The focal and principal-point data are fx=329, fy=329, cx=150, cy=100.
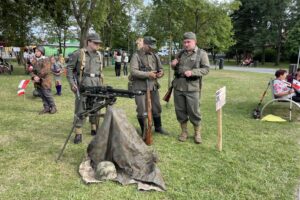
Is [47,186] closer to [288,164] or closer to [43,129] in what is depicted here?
[43,129]

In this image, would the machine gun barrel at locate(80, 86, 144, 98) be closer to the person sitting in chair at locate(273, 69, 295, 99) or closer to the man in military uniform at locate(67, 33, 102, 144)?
the man in military uniform at locate(67, 33, 102, 144)

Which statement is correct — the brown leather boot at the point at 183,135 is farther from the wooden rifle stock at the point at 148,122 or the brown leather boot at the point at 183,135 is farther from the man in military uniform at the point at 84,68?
the man in military uniform at the point at 84,68

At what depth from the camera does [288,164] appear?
500 centimetres

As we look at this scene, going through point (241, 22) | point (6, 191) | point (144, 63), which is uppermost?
point (241, 22)

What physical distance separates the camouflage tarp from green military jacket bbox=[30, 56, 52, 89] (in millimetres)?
4445

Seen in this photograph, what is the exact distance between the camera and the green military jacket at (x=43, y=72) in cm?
852

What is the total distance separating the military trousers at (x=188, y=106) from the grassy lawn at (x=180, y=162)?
0.46m

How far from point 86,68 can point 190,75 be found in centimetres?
180

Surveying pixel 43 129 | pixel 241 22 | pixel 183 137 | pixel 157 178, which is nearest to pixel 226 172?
pixel 157 178

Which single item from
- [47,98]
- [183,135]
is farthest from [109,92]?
[47,98]

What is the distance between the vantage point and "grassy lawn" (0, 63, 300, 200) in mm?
4012

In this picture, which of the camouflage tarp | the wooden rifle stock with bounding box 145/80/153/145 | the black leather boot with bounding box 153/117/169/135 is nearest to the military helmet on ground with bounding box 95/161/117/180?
the camouflage tarp

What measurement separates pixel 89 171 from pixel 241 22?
4419cm

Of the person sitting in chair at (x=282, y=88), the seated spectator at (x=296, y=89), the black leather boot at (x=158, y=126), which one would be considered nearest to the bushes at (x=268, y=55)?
the seated spectator at (x=296, y=89)
